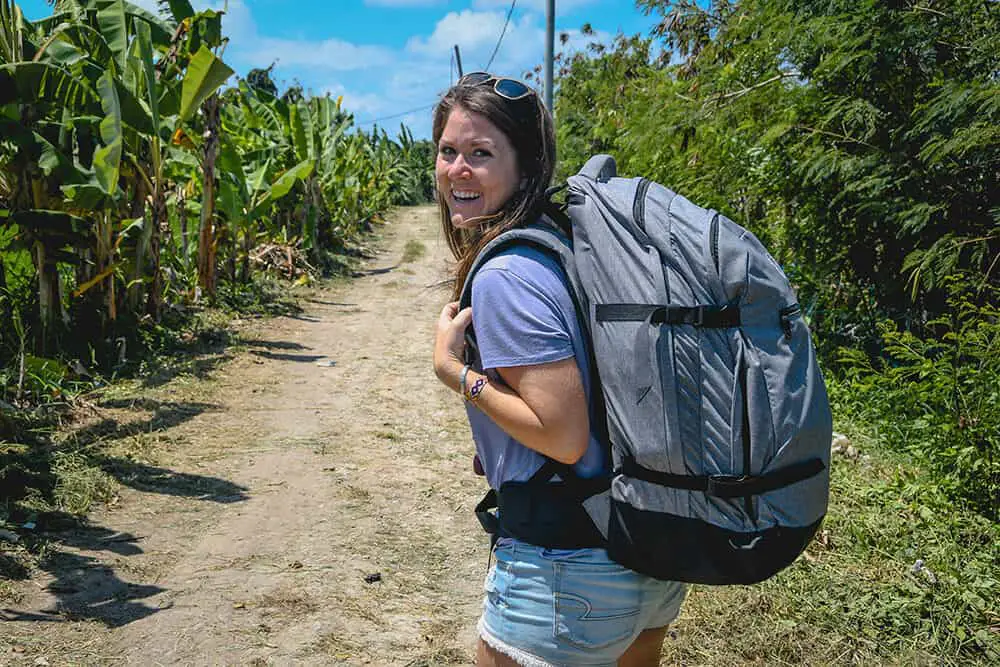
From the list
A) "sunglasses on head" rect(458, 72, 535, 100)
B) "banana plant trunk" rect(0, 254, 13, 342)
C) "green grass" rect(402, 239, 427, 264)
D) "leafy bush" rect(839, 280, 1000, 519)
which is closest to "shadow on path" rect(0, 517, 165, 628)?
"sunglasses on head" rect(458, 72, 535, 100)

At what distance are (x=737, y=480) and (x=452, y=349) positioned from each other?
1.91 feet

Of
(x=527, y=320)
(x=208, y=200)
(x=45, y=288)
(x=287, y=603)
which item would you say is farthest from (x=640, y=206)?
(x=208, y=200)

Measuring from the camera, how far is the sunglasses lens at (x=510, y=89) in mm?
1669

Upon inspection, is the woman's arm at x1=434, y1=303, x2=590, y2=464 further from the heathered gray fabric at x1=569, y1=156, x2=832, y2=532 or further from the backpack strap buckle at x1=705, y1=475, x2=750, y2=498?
the backpack strap buckle at x1=705, y1=475, x2=750, y2=498

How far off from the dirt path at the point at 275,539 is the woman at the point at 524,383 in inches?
70.7

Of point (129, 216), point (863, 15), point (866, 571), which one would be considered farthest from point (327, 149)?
point (866, 571)

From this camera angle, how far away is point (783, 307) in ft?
4.61

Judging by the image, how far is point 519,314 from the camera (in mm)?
1465

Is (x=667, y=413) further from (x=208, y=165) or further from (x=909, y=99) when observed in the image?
(x=208, y=165)

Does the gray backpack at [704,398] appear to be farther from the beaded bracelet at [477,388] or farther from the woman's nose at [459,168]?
the woman's nose at [459,168]

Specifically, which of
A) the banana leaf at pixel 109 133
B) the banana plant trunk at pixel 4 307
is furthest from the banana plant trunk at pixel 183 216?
the banana leaf at pixel 109 133

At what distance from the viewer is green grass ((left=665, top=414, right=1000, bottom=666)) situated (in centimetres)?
291

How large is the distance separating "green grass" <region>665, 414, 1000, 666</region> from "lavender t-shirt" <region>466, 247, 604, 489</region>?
1.84m

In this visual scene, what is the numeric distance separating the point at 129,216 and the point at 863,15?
5.98 metres
